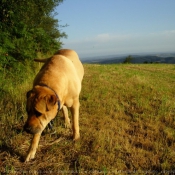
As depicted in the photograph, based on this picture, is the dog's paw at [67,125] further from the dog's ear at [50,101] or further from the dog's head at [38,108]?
the dog's ear at [50,101]

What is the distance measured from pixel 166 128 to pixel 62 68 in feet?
8.67

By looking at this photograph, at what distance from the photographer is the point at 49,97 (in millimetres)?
2799

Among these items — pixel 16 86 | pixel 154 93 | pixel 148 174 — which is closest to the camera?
pixel 148 174

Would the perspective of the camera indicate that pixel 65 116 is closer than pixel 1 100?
Yes

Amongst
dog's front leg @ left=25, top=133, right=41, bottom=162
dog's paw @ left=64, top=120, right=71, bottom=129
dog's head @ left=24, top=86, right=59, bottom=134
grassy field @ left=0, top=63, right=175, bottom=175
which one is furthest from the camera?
dog's paw @ left=64, top=120, right=71, bottom=129

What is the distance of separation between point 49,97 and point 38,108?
22 centimetres

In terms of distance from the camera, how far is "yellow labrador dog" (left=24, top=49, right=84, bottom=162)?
2770mm

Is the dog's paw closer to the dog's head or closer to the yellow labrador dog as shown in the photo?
the yellow labrador dog

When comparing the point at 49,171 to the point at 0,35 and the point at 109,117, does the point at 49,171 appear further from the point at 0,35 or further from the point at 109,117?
the point at 0,35

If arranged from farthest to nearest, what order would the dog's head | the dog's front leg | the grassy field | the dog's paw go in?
the dog's paw → the dog's front leg → the grassy field → the dog's head

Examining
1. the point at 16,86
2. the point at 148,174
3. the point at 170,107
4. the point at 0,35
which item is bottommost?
the point at 148,174

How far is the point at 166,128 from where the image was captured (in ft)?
14.3

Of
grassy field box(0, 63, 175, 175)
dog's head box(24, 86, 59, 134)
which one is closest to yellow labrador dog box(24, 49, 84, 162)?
dog's head box(24, 86, 59, 134)

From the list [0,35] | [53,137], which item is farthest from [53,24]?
[53,137]
